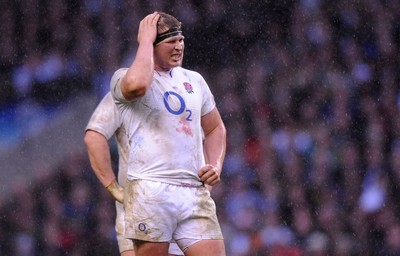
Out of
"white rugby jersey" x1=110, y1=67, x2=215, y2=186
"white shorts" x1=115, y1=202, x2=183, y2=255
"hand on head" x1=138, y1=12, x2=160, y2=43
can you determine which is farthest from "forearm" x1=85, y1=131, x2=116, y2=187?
"hand on head" x1=138, y1=12, x2=160, y2=43

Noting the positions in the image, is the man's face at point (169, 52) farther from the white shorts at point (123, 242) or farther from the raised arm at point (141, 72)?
the white shorts at point (123, 242)

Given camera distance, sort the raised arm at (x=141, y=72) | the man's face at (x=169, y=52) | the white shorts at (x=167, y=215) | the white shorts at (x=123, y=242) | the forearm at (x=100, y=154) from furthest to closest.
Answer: the forearm at (x=100, y=154) → the white shorts at (x=123, y=242) → the man's face at (x=169, y=52) → the white shorts at (x=167, y=215) → the raised arm at (x=141, y=72)

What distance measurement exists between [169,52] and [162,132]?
1.01ft

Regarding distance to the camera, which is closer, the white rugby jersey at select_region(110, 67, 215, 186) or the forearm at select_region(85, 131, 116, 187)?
the white rugby jersey at select_region(110, 67, 215, 186)

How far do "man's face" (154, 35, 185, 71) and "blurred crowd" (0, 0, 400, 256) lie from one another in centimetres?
324

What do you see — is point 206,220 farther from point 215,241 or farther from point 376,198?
point 376,198

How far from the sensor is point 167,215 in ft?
11.9

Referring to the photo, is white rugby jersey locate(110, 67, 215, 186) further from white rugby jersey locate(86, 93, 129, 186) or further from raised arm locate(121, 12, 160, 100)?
white rugby jersey locate(86, 93, 129, 186)

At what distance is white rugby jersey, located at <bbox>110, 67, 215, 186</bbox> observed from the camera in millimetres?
3645

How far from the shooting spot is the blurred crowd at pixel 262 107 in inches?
271

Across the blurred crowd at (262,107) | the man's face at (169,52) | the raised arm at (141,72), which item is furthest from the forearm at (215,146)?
the blurred crowd at (262,107)

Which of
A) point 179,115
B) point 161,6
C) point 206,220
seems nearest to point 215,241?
point 206,220

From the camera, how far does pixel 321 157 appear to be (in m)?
7.07

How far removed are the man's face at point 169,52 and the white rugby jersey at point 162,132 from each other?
0.05 meters
